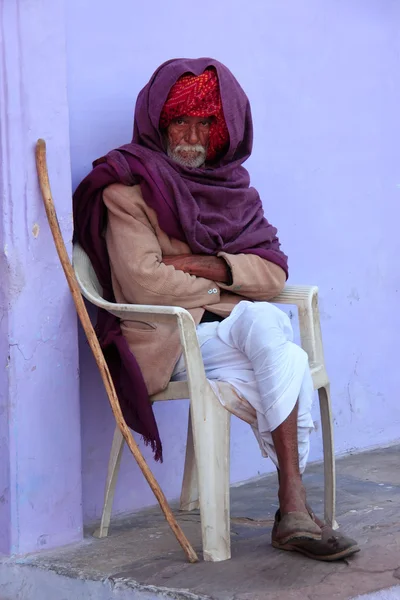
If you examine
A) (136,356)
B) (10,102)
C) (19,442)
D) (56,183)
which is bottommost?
(19,442)

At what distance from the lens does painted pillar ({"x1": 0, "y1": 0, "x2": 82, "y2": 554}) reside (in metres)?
3.05

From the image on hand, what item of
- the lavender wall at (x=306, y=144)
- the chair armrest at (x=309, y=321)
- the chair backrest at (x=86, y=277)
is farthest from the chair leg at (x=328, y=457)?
the chair backrest at (x=86, y=277)

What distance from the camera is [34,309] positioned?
311cm

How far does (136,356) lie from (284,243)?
Result: 1.41m

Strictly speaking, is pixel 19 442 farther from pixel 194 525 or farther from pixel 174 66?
pixel 174 66

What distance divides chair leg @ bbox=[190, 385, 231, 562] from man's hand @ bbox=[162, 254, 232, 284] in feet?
1.92

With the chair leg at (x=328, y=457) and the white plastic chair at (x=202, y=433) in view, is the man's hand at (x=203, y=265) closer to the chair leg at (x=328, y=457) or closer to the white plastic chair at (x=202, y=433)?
the white plastic chair at (x=202, y=433)

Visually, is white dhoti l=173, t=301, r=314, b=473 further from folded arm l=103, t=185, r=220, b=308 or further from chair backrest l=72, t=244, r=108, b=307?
chair backrest l=72, t=244, r=108, b=307

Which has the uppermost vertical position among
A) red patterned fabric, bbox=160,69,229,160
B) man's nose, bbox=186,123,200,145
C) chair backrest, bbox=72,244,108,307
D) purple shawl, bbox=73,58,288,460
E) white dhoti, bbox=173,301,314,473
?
red patterned fabric, bbox=160,69,229,160

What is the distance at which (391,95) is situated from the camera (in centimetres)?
507

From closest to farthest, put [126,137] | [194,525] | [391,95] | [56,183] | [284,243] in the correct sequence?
1. [56,183]
2. [194,525]
3. [126,137]
4. [284,243]
5. [391,95]

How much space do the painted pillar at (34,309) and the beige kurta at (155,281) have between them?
0.19 meters

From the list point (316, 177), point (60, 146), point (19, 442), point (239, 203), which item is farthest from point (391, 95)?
point (19, 442)

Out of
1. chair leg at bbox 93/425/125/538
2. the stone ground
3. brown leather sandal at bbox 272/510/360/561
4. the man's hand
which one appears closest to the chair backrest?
the man's hand
